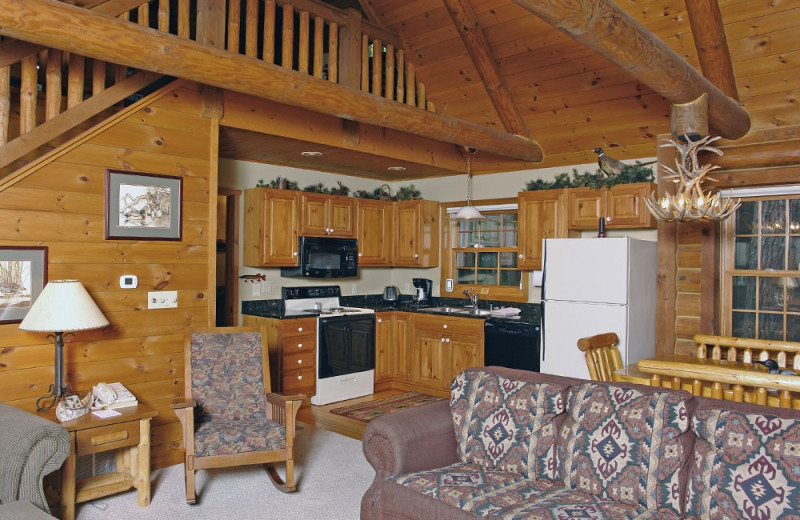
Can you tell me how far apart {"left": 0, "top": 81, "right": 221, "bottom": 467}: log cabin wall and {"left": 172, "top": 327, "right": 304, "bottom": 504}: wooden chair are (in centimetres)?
31

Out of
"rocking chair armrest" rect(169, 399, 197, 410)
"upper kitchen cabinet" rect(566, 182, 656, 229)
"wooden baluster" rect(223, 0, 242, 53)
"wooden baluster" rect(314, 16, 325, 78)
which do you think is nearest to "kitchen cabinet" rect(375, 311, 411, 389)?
"upper kitchen cabinet" rect(566, 182, 656, 229)

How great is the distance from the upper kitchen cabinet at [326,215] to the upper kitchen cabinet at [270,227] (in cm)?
13

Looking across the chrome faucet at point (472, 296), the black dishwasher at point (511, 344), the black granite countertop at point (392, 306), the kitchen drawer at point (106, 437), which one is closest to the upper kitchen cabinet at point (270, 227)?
the black granite countertop at point (392, 306)

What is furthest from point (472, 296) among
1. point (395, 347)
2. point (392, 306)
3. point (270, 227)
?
point (270, 227)

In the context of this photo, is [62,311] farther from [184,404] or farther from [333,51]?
[333,51]

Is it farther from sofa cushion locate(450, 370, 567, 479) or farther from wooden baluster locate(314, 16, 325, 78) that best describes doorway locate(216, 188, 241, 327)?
sofa cushion locate(450, 370, 567, 479)

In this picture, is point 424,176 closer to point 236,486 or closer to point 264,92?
point 264,92

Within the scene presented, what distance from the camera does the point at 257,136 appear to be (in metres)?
4.87

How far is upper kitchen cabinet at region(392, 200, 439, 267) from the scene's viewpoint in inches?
272

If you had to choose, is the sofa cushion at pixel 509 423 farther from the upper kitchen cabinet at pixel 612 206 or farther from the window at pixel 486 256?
the window at pixel 486 256

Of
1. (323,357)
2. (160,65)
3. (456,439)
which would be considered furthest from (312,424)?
(160,65)

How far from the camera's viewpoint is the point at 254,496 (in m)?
3.60

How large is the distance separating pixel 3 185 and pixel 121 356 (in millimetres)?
1206

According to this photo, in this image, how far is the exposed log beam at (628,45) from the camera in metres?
2.67
